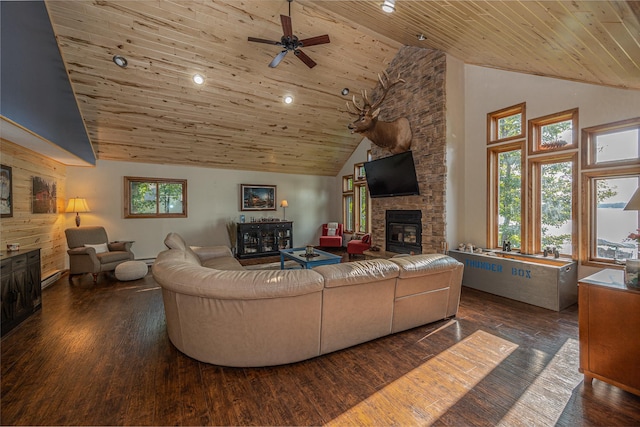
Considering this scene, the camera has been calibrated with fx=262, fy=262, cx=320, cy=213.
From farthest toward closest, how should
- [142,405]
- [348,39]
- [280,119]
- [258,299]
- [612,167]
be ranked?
[280,119]
[348,39]
[612,167]
[258,299]
[142,405]

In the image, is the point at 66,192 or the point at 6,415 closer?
the point at 6,415

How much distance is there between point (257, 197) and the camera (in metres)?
7.87

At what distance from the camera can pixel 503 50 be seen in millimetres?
3355

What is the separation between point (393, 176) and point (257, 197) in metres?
4.20

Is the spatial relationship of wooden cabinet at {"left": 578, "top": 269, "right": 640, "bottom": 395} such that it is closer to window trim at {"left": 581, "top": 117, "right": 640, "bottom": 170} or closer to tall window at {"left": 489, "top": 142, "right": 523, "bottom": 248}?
window trim at {"left": 581, "top": 117, "right": 640, "bottom": 170}

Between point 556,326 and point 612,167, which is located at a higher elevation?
point 612,167

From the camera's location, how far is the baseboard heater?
14.7ft

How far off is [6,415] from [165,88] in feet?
15.8

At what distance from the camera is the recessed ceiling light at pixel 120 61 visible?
416 centimetres

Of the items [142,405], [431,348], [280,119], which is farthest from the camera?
[280,119]

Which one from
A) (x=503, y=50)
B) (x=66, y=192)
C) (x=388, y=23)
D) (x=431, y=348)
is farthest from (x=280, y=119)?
(x=431, y=348)

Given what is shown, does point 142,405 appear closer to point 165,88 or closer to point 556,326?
point 556,326

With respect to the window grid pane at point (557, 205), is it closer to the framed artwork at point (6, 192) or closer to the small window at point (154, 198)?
the small window at point (154, 198)

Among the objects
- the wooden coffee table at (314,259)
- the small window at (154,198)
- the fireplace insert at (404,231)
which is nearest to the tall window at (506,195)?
the fireplace insert at (404,231)
